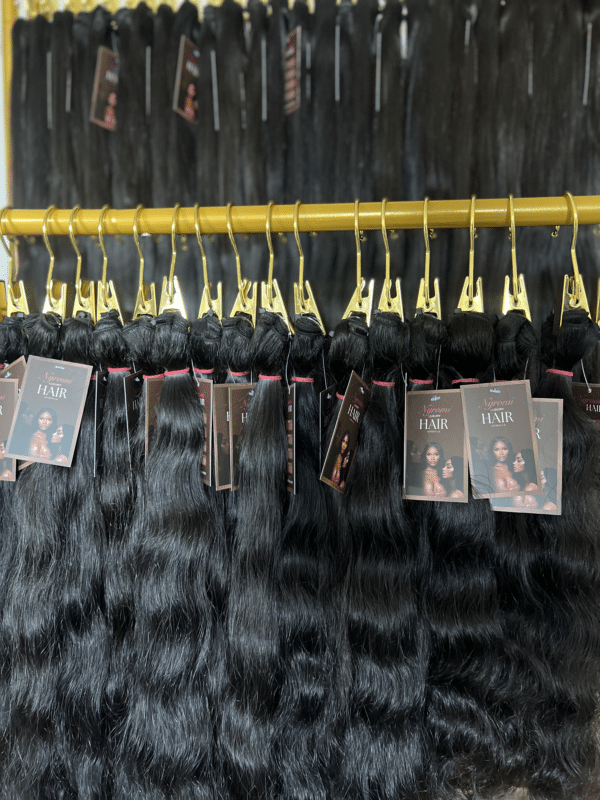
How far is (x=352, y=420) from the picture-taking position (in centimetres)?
85

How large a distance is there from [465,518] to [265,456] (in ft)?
1.03

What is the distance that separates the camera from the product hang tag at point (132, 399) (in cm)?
92

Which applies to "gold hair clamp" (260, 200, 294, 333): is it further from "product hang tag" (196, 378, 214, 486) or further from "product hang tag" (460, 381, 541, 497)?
"product hang tag" (460, 381, 541, 497)

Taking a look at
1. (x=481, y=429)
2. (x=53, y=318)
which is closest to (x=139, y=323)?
(x=53, y=318)

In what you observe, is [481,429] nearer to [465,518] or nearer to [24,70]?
[465,518]

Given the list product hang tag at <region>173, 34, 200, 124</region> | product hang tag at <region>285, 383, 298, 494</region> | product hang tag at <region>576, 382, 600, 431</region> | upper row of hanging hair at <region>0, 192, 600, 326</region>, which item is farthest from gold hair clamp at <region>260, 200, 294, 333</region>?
product hang tag at <region>173, 34, 200, 124</region>

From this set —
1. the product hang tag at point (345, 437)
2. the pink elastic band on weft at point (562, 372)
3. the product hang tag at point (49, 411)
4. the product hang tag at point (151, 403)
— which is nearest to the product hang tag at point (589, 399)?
the pink elastic band on weft at point (562, 372)

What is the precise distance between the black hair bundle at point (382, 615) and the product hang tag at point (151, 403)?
315 millimetres

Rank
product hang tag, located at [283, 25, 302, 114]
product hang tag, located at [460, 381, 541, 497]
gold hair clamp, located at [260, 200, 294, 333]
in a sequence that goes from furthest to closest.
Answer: product hang tag, located at [283, 25, 302, 114]
gold hair clamp, located at [260, 200, 294, 333]
product hang tag, located at [460, 381, 541, 497]

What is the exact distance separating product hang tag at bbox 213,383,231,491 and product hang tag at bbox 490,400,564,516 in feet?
1.31

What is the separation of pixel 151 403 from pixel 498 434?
0.52m

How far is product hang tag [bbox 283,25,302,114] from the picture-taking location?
1.25 metres

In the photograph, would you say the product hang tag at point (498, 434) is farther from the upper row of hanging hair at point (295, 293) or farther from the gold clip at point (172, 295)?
the gold clip at point (172, 295)

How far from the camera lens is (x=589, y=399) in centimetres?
88
